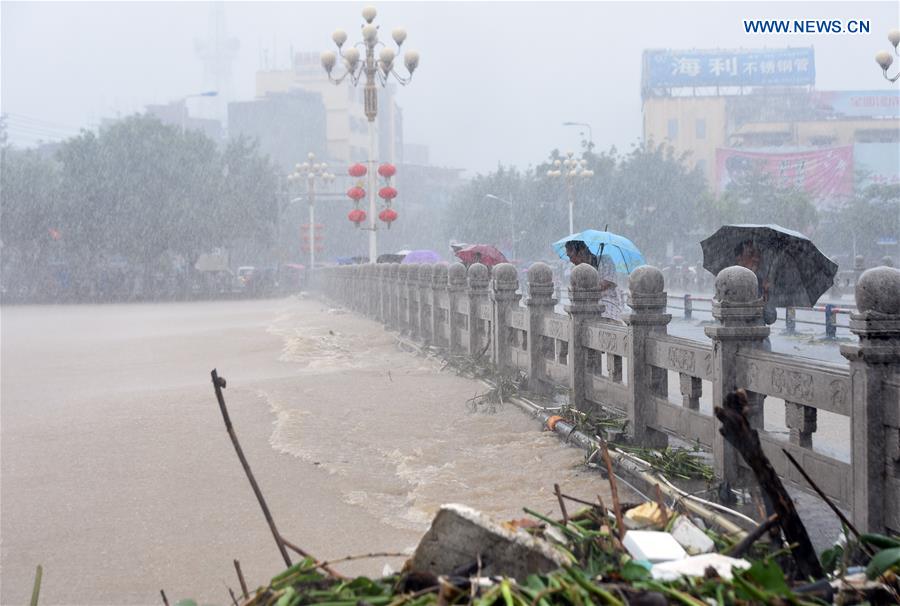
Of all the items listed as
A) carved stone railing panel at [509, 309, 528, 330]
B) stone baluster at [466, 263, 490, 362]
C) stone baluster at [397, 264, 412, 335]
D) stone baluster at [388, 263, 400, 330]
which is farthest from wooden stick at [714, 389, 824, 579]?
stone baluster at [388, 263, 400, 330]

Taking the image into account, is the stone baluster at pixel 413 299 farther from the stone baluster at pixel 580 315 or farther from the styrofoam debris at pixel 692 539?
the styrofoam debris at pixel 692 539

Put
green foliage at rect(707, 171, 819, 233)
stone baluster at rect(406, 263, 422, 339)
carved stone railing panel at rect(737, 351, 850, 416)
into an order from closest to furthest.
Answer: carved stone railing panel at rect(737, 351, 850, 416), stone baluster at rect(406, 263, 422, 339), green foliage at rect(707, 171, 819, 233)

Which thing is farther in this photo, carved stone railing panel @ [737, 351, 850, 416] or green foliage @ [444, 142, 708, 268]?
green foliage @ [444, 142, 708, 268]

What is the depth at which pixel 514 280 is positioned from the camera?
1081cm

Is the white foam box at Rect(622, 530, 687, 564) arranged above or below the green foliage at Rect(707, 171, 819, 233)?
below

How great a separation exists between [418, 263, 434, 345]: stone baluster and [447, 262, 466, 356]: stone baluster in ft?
5.96

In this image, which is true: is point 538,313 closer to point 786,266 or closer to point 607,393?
point 607,393

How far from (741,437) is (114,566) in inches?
159

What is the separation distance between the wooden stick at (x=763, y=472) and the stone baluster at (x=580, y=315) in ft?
17.4

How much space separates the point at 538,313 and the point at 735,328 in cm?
426

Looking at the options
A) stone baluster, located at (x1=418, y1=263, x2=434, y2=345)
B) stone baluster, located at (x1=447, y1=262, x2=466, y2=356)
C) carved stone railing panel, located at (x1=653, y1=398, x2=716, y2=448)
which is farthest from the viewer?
stone baluster, located at (x1=418, y1=263, x2=434, y2=345)

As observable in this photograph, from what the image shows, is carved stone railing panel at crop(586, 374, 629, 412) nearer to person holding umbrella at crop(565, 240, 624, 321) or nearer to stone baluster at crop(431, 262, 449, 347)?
person holding umbrella at crop(565, 240, 624, 321)

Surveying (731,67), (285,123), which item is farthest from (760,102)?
(285,123)

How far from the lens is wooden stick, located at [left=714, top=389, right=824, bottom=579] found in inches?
92.6
